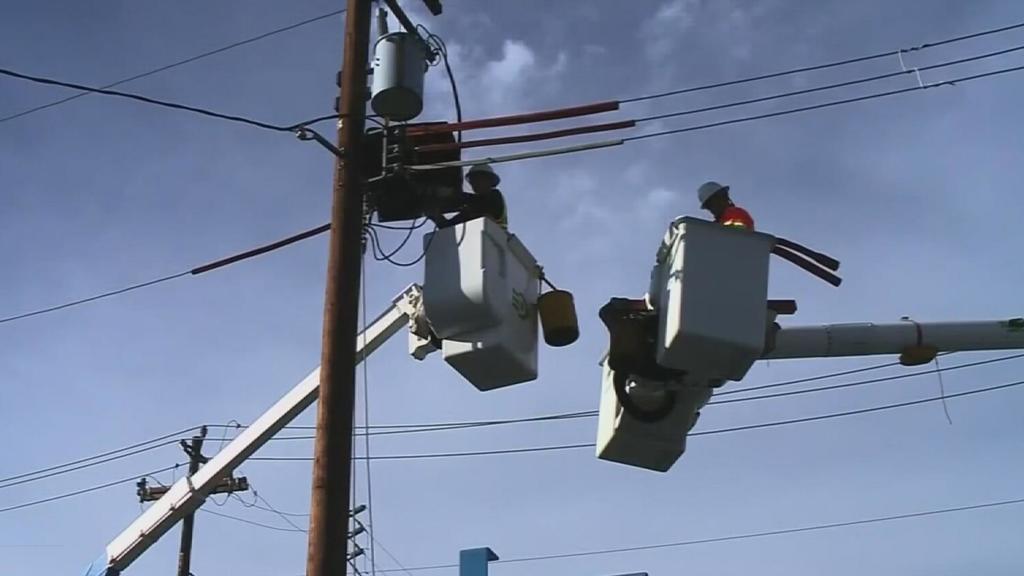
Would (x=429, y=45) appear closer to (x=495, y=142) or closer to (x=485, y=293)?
(x=495, y=142)

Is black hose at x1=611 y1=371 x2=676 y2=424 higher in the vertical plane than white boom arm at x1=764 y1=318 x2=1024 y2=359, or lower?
lower

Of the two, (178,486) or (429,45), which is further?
(178,486)

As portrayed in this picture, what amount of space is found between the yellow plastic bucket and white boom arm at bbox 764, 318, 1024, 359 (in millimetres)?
1018

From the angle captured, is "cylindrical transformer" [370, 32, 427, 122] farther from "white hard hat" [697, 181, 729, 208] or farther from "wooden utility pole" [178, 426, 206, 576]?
"wooden utility pole" [178, 426, 206, 576]

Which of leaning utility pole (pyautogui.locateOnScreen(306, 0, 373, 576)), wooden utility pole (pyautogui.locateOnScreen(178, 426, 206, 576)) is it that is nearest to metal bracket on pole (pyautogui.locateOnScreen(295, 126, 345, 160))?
leaning utility pole (pyautogui.locateOnScreen(306, 0, 373, 576))

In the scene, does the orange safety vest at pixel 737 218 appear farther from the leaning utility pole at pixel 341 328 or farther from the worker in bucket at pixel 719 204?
the leaning utility pole at pixel 341 328

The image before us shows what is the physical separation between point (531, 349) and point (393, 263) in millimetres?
1410

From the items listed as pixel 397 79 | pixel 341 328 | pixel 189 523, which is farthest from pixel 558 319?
pixel 189 523

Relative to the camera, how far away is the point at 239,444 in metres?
11.8

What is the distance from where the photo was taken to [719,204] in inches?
232

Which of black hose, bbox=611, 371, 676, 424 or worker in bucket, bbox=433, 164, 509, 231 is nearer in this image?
black hose, bbox=611, 371, 676, 424

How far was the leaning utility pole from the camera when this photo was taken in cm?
560

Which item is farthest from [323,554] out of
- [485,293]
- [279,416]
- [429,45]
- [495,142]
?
[279,416]

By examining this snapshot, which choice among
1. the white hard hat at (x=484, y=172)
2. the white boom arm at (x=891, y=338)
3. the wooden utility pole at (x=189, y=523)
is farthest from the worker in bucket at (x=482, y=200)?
the wooden utility pole at (x=189, y=523)
